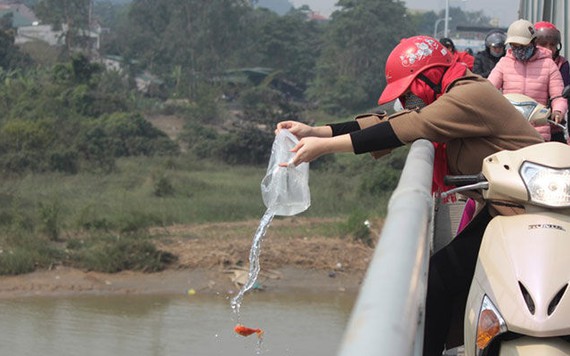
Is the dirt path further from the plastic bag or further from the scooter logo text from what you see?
the scooter logo text

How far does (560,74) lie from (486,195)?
4.77 metres

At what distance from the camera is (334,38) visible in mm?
58281

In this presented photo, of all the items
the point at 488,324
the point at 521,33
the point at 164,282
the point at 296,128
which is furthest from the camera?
the point at 164,282

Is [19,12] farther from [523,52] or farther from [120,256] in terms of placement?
[523,52]

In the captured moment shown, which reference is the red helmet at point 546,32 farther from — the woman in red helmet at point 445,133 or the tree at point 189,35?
the tree at point 189,35

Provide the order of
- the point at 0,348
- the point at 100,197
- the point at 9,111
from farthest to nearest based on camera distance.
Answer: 1. the point at 9,111
2. the point at 100,197
3. the point at 0,348

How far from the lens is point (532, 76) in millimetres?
7426

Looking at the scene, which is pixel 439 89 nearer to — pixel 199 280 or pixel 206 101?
pixel 199 280

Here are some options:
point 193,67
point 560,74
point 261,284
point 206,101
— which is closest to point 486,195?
point 560,74

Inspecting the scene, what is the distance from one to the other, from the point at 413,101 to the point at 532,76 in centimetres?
401

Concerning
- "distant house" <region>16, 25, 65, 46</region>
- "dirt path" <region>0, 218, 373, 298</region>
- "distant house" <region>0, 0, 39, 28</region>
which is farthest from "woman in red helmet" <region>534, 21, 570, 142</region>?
"distant house" <region>0, 0, 39, 28</region>

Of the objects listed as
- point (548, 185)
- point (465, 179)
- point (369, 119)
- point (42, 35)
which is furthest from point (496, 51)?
point (42, 35)

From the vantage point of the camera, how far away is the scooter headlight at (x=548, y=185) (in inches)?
113

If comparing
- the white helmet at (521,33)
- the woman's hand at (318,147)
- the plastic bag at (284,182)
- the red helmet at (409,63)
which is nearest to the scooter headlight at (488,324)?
the woman's hand at (318,147)
